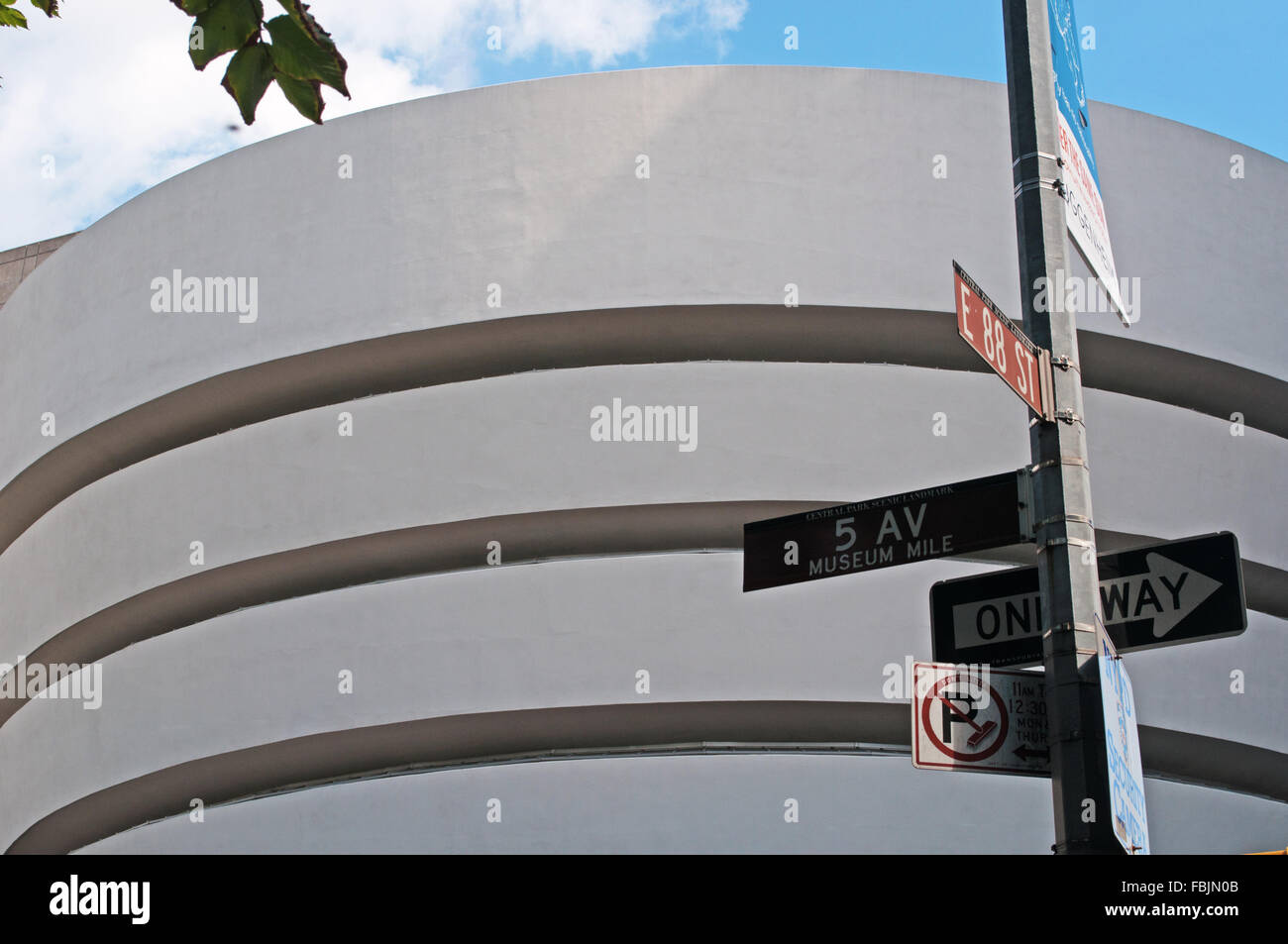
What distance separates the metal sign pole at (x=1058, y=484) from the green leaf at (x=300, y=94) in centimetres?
231

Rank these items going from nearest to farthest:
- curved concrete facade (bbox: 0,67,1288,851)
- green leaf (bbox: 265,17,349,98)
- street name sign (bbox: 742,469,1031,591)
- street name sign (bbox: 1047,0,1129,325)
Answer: green leaf (bbox: 265,17,349,98) → street name sign (bbox: 742,469,1031,591) → street name sign (bbox: 1047,0,1129,325) → curved concrete facade (bbox: 0,67,1288,851)

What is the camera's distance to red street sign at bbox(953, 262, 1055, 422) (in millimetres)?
3992

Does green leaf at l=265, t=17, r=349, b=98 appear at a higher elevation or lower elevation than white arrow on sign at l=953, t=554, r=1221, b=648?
higher

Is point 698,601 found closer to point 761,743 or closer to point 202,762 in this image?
point 761,743

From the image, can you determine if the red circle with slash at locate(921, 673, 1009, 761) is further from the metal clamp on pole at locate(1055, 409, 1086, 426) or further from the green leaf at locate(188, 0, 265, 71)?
the green leaf at locate(188, 0, 265, 71)

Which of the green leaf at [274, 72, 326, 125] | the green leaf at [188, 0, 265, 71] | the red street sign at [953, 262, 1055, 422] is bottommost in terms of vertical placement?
the red street sign at [953, 262, 1055, 422]

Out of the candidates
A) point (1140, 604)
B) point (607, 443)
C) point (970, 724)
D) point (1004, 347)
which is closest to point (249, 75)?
point (1004, 347)

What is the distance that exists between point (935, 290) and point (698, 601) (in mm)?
4148

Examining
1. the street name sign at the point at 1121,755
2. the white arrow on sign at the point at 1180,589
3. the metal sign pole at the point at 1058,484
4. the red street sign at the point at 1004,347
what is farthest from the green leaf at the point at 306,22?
the white arrow on sign at the point at 1180,589

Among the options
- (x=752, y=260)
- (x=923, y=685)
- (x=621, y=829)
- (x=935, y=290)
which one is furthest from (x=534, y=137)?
(x=923, y=685)

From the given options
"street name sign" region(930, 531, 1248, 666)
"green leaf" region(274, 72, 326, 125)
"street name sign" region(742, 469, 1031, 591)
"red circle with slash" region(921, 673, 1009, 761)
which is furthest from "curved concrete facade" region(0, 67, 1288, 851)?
"green leaf" region(274, 72, 326, 125)

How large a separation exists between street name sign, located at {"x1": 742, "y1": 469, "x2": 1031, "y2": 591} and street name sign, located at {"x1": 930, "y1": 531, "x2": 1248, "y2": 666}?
0.25 metres

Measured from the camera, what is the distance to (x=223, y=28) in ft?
10.1

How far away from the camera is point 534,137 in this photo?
15.2 meters
